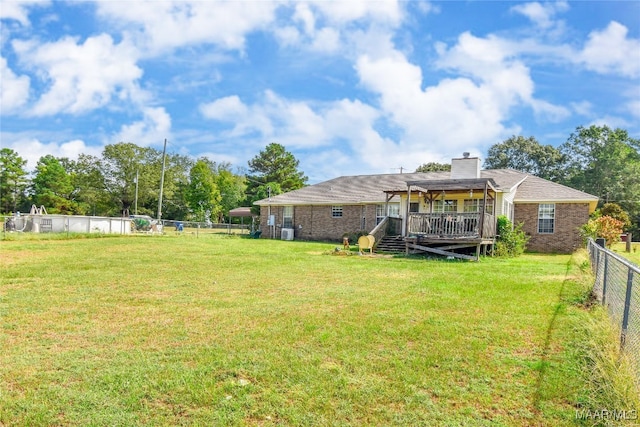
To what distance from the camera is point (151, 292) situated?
7777mm

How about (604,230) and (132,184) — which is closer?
(604,230)

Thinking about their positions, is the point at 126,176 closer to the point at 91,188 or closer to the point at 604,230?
the point at 91,188

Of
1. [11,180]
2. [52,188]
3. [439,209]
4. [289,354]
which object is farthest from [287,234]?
[11,180]

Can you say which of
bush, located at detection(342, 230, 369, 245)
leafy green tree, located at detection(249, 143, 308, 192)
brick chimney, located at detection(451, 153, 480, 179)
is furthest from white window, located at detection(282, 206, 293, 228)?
leafy green tree, located at detection(249, 143, 308, 192)

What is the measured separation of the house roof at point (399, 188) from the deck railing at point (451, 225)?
1.30 m

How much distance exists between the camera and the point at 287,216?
1093 inches

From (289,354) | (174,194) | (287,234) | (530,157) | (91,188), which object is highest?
(530,157)

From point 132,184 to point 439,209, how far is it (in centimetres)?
4372

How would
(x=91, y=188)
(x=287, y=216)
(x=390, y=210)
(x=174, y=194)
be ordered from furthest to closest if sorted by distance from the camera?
(x=174, y=194) → (x=91, y=188) → (x=287, y=216) → (x=390, y=210)

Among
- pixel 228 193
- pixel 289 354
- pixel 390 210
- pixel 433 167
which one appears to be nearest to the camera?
pixel 289 354

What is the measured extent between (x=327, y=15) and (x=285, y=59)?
4128 mm

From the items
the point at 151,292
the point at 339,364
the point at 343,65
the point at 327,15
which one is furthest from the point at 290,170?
the point at 339,364

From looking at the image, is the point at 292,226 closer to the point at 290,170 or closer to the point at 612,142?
the point at 290,170

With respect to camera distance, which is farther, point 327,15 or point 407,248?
point 407,248
